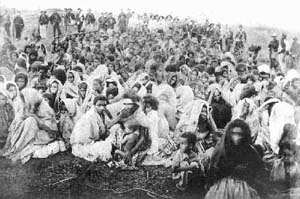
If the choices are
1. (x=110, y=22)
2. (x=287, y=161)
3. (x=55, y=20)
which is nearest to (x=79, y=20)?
(x=55, y=20)

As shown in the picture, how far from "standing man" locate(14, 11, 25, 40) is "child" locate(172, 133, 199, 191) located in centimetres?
295

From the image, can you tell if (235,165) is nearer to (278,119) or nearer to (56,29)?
(278,119)

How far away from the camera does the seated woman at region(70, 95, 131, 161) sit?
6.95 m

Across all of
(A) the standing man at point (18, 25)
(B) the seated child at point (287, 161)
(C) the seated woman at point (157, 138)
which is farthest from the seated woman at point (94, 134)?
(B) the seated child at point (287, 161)

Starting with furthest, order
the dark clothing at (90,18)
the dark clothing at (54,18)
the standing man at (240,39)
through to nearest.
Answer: the standing man at (240,39), the dark clothing at (90,18), the dark clothing at (54,18)

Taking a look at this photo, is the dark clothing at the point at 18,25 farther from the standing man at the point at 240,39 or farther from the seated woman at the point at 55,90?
the standing man at the point at 240,39

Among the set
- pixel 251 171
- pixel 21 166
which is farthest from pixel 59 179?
pixel 251 171

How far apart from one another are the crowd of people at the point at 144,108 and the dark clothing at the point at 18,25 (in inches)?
7.6

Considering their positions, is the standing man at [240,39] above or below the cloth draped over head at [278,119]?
above

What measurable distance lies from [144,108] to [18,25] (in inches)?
90.9

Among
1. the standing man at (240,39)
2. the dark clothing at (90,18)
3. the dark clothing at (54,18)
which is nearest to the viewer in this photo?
the dark clothing at (54,18)

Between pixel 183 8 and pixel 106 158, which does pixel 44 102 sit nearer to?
pixel 106 158

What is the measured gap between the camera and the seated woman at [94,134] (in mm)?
6945

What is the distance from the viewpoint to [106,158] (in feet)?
22.8
